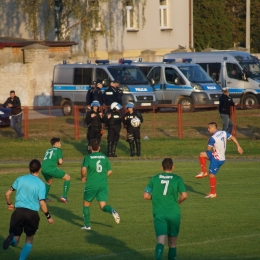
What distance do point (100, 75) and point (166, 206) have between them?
2459 cm

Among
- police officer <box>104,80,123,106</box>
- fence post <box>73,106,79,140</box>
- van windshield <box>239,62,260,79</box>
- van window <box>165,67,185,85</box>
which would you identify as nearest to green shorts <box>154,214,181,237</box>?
police officer <box>104,80,123,106</box>

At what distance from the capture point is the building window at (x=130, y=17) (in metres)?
51.4

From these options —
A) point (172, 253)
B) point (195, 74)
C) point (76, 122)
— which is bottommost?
point (76, 122)

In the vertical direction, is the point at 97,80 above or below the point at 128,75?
below

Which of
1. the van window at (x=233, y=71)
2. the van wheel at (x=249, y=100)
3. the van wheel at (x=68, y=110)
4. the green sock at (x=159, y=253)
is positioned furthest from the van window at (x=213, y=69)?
the green sock at (x=159, y=253)

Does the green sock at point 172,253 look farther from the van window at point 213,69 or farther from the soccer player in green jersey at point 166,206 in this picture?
the van window at point 213,69

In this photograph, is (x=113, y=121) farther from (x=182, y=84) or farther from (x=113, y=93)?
(x=182, y=84)

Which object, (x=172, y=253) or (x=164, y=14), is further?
(x=164, y=14)

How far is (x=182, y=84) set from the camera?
36.2 m

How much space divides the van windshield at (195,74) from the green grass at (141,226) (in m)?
14.2

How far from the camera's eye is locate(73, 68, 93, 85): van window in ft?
117

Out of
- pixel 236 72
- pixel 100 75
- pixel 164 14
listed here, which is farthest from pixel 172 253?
pixel 164 14

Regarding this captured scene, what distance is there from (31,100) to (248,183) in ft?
75.7

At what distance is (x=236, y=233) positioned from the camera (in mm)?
14125
